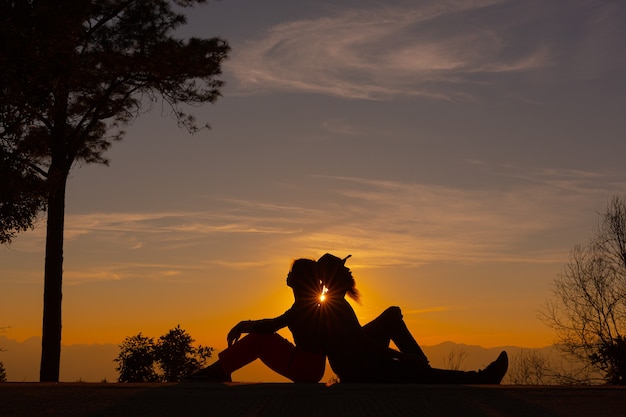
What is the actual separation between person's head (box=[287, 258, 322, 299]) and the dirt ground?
1.02m

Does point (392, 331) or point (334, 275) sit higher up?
point (334, 275)

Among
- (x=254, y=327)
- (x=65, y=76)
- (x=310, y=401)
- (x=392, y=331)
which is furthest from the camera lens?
(x=65, y=76)

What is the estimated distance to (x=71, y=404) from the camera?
7156mm

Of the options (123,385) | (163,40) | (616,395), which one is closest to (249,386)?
(123,385)

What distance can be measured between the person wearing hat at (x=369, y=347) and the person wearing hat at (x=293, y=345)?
0.42ft

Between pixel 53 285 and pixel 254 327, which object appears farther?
pixel 53 285

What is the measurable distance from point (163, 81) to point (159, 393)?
502 inches

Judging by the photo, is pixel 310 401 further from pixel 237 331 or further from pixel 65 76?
pixel 65 76

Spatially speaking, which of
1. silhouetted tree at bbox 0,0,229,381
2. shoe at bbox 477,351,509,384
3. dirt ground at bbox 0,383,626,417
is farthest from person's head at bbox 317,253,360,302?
silhouetted tree at bbox 0,0,229,381

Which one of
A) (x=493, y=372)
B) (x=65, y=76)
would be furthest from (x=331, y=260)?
(x=65, y=76)

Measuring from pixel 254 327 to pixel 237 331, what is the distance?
0.64 ft

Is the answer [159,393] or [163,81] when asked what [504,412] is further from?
[163,81]

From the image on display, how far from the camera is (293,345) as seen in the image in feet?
29.4

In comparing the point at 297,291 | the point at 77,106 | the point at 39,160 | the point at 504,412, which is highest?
the point at 77,106
